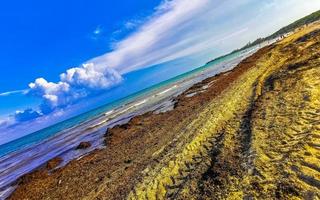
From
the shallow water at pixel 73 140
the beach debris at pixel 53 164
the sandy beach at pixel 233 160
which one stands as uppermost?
the sandy beach at pixel 233 160

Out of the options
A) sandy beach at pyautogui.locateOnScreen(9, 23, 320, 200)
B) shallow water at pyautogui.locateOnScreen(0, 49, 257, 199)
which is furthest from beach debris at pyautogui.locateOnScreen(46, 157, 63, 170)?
sandy beach at pyautogui.locateOnScreen(9, 23, 320, 200)

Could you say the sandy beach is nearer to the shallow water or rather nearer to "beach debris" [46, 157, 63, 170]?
"beach debris" [46, 157, 63, 170]

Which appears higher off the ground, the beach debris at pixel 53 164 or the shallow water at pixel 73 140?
the beach debris at pixel 53 164

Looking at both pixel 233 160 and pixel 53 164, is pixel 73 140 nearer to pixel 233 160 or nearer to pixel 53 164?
pixel 53 164

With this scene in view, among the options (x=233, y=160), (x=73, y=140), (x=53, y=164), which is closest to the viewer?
(x=233, y=160)

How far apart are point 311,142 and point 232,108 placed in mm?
Answer: 6920

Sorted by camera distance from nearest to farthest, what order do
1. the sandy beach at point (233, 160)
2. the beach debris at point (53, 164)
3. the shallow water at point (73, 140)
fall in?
the sandy beach at point (233, 160) → the beach debris at point (53, 164) → the shallow water at point (73, 140)

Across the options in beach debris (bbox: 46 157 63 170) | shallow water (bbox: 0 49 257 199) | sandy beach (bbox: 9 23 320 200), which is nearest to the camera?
sandy beach (bbox: 9 23 320 200)

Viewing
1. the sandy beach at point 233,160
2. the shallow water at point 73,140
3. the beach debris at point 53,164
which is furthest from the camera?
the shallow water at point 73,140

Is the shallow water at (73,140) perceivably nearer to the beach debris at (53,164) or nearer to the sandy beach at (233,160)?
the beach debris at (53,164)

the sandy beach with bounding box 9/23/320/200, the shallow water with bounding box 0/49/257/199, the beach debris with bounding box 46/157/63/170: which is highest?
the sandy beach with bounding box 9/23/320/200

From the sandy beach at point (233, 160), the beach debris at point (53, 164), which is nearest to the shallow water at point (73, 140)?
the beach debris at point (53, 164)

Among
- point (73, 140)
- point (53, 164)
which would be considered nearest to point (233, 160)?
point (53, 164)

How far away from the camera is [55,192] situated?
1427 cm
